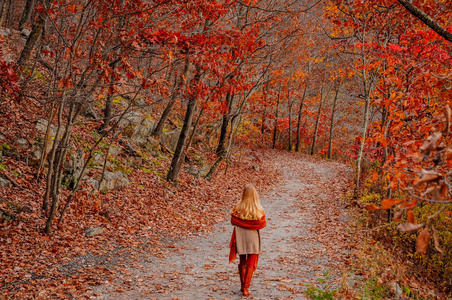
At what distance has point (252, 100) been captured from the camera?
1137 inches

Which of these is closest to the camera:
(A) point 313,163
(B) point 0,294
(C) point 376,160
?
(B) point 0,294

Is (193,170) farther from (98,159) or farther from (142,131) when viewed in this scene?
(98,159)

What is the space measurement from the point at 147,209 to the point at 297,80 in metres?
21.9

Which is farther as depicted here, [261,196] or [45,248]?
[261,196]

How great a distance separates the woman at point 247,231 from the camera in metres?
5.57

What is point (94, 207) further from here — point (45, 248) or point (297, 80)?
point (297, 80)

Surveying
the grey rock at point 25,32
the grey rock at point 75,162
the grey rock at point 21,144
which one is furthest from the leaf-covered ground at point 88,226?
the grey rock at point 25,32

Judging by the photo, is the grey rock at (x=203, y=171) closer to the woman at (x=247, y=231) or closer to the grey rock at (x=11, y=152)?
the grey rock at (x=11, y=152)

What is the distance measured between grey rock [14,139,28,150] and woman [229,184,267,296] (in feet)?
23.3

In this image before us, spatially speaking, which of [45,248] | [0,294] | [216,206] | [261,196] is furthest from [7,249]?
[261,196]

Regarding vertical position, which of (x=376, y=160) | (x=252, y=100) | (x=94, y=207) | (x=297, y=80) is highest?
(x=297, y=80)

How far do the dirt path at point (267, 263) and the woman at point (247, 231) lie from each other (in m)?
0.52

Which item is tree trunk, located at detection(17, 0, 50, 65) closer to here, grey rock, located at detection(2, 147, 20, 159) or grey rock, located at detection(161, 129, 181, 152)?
grey rock, located at detection(2, 147, 20, 159)

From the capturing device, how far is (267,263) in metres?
7.64
